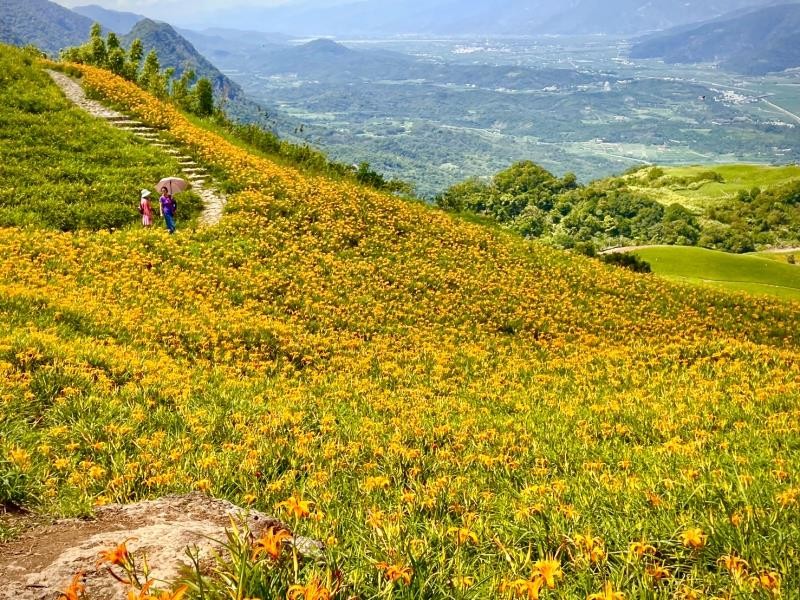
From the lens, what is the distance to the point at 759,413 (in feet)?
23.2

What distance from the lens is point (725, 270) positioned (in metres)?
33.6

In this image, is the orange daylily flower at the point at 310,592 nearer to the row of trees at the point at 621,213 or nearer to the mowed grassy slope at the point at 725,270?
the mowed grassy slope at the point at 725,270

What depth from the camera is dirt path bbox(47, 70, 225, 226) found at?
60.3ft

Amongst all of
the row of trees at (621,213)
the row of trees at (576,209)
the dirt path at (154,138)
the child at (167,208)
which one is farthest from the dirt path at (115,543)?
the row of trees at (576,209)

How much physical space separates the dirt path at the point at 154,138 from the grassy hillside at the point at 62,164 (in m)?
0.82

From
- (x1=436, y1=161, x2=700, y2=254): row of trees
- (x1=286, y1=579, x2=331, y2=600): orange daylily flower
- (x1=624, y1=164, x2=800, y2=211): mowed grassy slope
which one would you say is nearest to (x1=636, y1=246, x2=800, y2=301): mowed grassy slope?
(x1=286, y1=579, x2=331, y2=600): orange daylily flower

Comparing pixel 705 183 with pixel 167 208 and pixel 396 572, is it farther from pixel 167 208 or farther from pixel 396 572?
pixel 396 572

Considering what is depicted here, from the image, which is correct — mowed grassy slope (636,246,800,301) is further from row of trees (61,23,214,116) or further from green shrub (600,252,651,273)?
row of trees (61,23,214,116)

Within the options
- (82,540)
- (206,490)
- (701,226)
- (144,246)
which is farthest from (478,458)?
(701,226)

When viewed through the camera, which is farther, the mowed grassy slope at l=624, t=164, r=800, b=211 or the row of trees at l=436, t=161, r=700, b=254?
the mowed grassy slope at l=624, t=164, r=800, b=211

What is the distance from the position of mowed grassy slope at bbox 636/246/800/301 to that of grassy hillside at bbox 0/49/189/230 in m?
27.6

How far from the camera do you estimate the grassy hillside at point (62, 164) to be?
15281 millimetres

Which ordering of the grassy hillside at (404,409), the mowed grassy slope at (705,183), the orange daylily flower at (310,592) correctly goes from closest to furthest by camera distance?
the orange daylily flower at (310,592) < the grassy hillside at (404,409) < the mowed grassy slope at (705,183)

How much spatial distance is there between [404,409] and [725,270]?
109 ft
